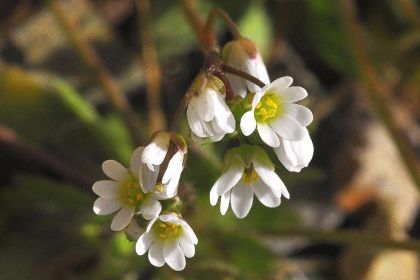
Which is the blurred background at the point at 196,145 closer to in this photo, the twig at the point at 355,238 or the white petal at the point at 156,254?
the twig at the point at 355,238

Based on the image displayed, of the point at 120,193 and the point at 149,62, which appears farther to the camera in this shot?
the point at 149,62

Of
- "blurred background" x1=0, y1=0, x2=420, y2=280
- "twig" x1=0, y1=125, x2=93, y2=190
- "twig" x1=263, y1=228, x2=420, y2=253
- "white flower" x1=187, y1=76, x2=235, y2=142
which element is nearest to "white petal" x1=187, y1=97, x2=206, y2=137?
"white flower" x1=187, y1=76, x2=235, y2=142

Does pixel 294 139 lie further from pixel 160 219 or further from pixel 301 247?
pixel 301 247

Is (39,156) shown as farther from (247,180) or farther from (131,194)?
(247,180)

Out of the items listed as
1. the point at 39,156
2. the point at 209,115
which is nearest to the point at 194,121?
the point at 209,115

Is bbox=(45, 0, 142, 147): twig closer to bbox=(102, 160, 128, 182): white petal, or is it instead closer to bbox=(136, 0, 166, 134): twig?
bbox=(136, 0, 166, 134): twig

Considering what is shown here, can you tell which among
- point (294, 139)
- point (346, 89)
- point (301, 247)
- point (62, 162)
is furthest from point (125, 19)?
point (294, 139)
